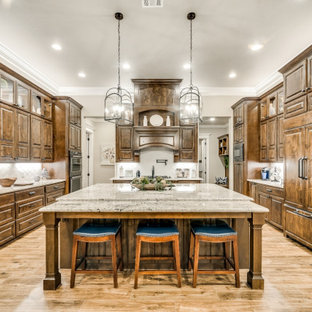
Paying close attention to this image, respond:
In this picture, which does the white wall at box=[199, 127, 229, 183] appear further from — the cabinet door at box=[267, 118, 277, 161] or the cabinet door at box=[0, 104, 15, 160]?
the cabinet door at box=[0, 104, 15, 160]

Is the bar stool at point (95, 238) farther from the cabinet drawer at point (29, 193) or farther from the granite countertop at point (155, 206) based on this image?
the cabinet drawer at point (29, 193)

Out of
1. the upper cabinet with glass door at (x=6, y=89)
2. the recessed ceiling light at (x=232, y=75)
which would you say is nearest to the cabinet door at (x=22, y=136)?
the upper cabinet with glass door at (x=6, y=89)

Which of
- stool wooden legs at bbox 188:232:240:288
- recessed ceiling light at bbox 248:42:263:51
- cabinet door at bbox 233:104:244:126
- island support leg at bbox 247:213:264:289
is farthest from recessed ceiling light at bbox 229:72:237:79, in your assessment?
stool wooden legs at bbox 188:232:240:288

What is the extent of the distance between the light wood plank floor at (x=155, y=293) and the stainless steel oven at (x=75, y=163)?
263 centimetres

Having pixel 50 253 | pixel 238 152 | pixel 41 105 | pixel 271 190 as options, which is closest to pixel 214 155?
pixel 238 152

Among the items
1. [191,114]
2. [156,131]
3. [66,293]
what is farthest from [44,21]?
[66,293]

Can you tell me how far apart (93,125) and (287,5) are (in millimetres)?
6466

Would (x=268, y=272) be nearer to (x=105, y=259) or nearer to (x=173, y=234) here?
(x=173, y=234)

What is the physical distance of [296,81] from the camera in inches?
127

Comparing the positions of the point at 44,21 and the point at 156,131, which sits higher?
the point at 44,21

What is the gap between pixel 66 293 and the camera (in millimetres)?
1995

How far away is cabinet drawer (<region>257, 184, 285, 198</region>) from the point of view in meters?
3.66

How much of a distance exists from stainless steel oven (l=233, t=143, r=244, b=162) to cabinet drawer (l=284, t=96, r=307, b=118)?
1633mm

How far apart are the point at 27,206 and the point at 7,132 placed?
1279 mm
